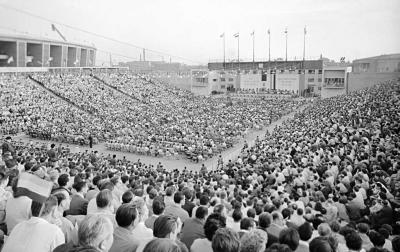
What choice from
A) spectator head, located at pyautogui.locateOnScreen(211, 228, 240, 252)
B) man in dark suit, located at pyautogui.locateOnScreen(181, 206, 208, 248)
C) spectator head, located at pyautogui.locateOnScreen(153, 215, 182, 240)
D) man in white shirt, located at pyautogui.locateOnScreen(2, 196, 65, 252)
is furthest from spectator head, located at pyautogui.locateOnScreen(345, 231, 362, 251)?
man in white shirt, located at pyautogui.locateOnScreen(2, 196, 65, 252)

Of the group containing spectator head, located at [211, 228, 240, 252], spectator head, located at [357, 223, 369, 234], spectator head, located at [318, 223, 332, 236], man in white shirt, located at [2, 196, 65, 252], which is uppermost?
spectator head, located at [211, 228, 240, 252]

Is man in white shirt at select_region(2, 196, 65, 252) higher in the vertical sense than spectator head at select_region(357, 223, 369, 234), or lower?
higher

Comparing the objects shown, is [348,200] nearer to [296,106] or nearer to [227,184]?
[227,184]

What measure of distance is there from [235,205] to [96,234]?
528 cm

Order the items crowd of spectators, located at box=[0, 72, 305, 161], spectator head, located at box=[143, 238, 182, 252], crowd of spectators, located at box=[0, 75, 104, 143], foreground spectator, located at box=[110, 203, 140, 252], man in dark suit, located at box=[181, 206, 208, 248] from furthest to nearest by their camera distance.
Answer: crowd of spectators, located at box=[0, 75, 104, 143] → crowd of spectators, located at box=[0, 72, 305, 161] → man in dark suit, located at box=[181, 206, 208, 248] → foreground spectator, located at box=[110, 203, 140, 252] → spectator head, located at box=[143, 238, 182, 252]

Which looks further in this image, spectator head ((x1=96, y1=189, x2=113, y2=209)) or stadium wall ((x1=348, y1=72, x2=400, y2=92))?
stadium wall ((x1=348, y1=72, x2=400, y2=92))

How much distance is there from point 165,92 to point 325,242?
51669 mm

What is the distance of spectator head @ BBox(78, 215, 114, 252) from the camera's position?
3.10 m

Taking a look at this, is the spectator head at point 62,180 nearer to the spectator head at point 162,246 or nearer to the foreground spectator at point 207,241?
the foreground spectator at point 207,241

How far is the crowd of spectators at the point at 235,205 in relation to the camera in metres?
3.52

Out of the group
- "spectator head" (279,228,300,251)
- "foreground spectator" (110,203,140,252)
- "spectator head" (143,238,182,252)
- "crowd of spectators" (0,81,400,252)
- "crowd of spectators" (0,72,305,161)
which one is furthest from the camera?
"crowd of spectators" (0,72,305,161)

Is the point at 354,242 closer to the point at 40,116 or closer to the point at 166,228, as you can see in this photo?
the point at 166,228

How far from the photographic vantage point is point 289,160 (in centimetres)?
1540

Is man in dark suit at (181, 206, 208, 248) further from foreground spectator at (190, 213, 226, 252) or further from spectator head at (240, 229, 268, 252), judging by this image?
spectator head at (240, 229, 268, 252)
